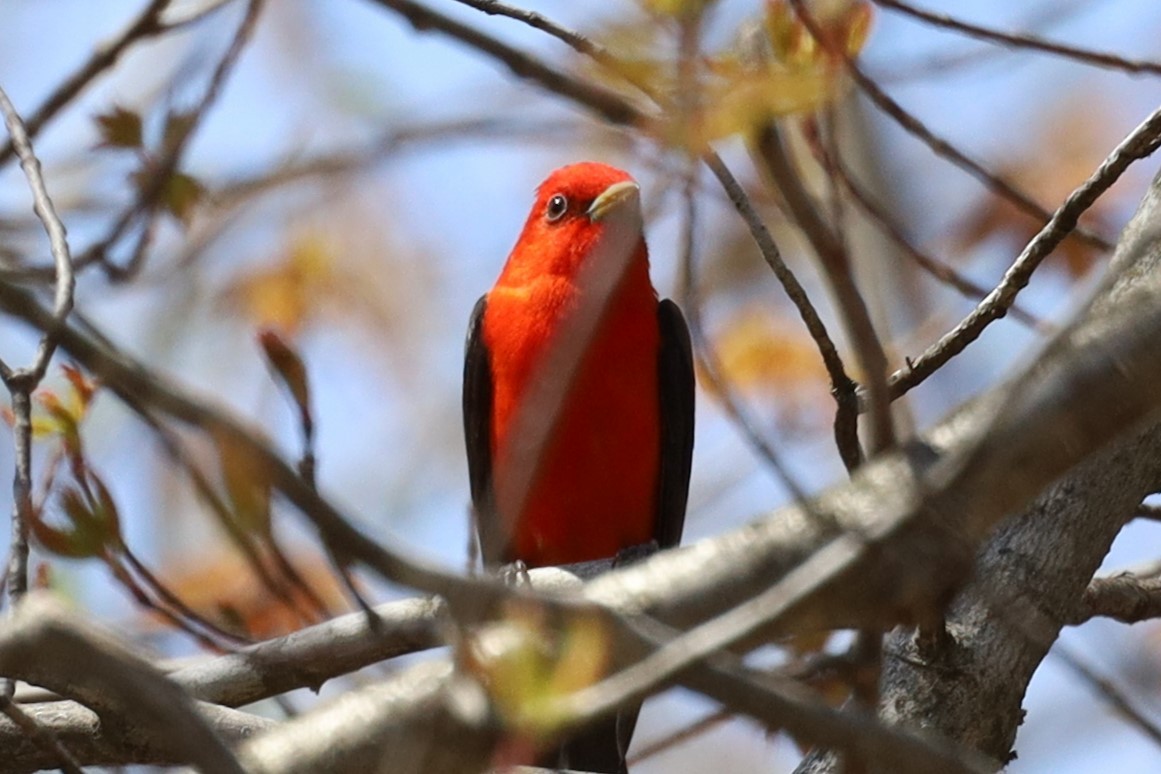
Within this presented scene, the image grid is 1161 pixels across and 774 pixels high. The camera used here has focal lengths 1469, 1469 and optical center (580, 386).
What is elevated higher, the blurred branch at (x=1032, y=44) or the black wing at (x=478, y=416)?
the black wing at (x=478, y=416)

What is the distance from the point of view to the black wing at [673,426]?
628 cm

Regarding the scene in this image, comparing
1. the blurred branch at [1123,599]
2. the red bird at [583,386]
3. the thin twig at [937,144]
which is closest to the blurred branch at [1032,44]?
the thin twig at [937,144]

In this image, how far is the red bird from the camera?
5977 millimetres

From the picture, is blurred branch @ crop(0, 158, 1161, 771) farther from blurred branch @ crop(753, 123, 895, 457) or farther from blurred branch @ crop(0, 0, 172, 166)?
blurred branch @ crop(0, 0, 172, 166)

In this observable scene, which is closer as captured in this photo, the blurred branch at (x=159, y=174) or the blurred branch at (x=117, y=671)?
the blurred branch at (x=117, y=671)

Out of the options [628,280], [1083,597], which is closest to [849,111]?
[628,280]

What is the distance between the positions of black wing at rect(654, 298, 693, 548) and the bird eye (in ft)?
2.09

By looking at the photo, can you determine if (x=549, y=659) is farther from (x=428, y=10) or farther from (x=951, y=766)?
(x=428, y=10)

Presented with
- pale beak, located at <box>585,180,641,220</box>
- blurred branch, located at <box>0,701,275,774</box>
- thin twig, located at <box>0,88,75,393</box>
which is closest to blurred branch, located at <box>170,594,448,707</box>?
blurred branch, located at <box>0,701,275,774</box>

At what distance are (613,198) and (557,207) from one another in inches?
13.1

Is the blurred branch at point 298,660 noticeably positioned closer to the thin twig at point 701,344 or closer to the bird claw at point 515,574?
the bird claw at point 515,574

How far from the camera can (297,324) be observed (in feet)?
27.0

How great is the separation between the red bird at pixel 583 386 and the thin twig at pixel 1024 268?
216 cm

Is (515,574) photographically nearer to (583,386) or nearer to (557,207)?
(583,386)
